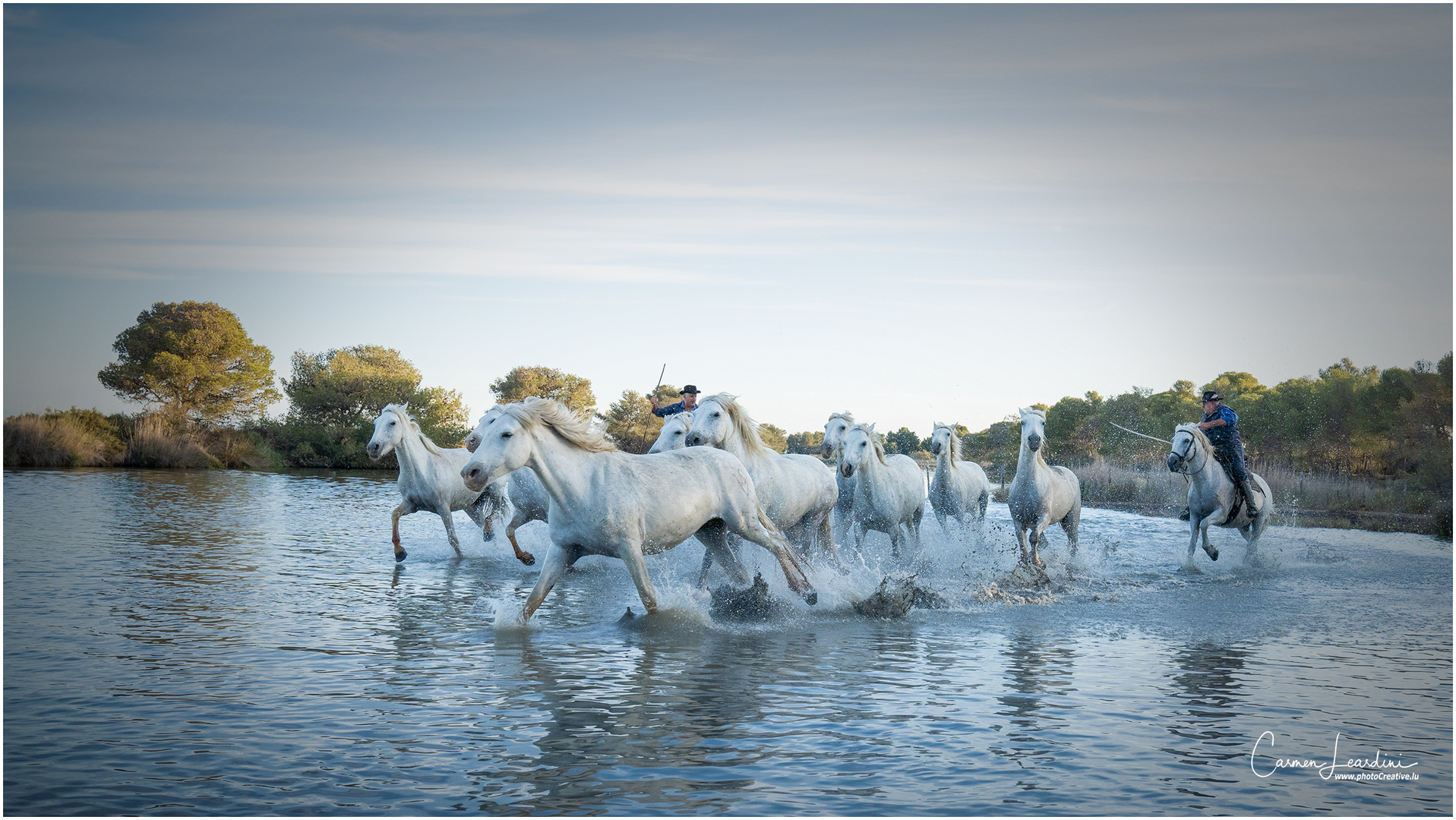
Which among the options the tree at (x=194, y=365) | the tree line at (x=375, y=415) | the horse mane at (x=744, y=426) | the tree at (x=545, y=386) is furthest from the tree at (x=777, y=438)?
the horse mane at (x=744, y=426)

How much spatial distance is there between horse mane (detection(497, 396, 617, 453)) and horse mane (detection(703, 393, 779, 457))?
2179mm

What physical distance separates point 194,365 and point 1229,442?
4588cm

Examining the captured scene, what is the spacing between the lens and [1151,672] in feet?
23.4

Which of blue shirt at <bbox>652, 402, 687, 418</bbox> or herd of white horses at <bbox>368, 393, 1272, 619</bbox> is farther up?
blue shirt at <bbox>652, 402, 687, 418</bbox>

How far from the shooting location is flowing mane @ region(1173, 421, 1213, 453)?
45.0 ft

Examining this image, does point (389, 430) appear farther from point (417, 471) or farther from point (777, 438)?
point (777, 438)

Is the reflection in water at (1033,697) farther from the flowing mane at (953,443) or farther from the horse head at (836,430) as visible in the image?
the flowing mane at (953,443)

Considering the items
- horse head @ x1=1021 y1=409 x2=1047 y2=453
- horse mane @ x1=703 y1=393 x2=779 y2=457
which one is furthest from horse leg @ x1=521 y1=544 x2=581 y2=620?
horse head @ x1=1021 y1=409 x2=1047 y2=453

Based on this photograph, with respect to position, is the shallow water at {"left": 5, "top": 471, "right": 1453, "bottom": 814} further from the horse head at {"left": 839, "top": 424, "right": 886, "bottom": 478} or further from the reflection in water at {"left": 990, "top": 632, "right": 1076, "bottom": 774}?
the horse head at {"left": 839, "top": 424, "right": 886, "bottom": 478}

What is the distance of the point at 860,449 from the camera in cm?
1177

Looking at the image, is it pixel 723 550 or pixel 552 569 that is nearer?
pixel 552 569

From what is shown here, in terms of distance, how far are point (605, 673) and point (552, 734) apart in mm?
1373

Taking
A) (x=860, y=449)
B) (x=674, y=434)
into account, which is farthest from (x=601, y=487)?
(x=860, y=449)

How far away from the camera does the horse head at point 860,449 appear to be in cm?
1123
